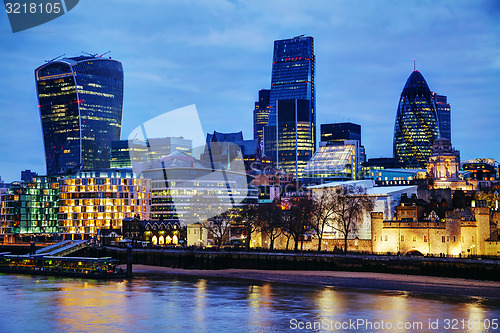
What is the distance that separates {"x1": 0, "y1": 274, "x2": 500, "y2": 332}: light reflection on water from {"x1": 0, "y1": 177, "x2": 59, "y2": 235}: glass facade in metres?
97.6

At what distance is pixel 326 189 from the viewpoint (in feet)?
426

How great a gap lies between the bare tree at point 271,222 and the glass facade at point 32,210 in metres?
75.2

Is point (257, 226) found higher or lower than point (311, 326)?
higher

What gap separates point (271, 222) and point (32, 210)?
281 feet

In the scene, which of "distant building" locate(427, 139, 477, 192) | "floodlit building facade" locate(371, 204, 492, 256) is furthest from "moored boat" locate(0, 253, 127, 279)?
"distant building" locate(427, 139, 477, 192)

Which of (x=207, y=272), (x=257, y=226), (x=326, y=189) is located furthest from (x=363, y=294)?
(x=326, y=189)

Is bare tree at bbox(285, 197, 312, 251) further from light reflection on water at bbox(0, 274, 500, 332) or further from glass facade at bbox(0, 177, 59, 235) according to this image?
glass facade at bbox(0, 177, 59, 235)

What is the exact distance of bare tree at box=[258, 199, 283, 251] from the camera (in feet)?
368

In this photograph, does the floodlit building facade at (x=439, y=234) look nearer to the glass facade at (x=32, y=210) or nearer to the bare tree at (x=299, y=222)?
the bare tree at (x=299, y=222)

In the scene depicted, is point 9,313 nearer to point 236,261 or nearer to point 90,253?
point 236,261

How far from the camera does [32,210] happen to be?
175 m

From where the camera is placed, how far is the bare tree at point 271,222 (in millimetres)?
112250

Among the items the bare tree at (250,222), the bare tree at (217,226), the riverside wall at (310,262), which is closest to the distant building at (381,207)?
the bare tree at (250,222)

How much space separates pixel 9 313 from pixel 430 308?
36.9 m
